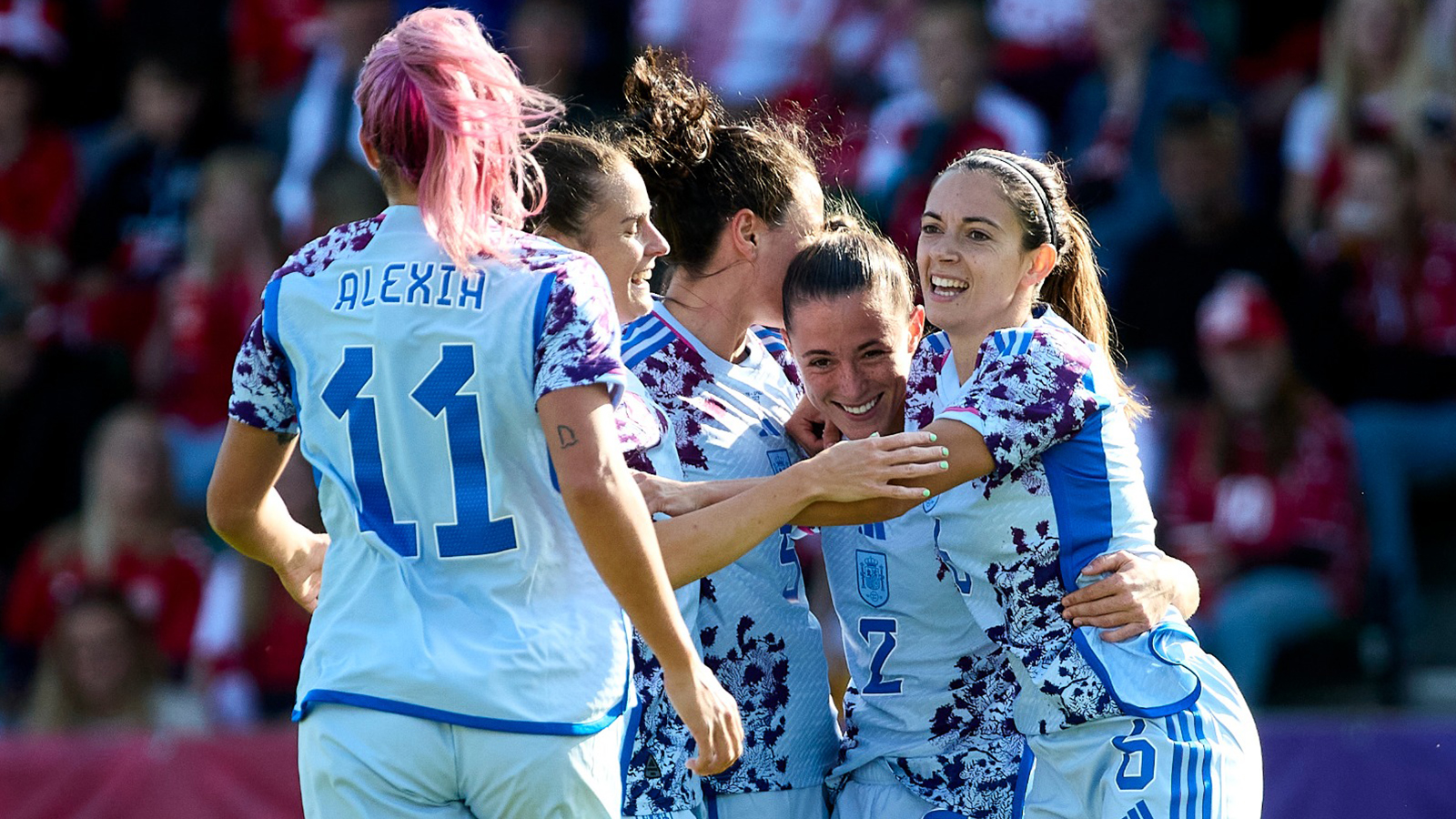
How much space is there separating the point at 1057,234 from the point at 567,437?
49.1 inches

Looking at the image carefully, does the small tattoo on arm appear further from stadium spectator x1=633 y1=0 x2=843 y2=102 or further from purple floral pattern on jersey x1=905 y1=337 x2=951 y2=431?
stadium spectator x1=633 y1=0 x2=843 y2=102

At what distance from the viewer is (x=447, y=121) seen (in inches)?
104

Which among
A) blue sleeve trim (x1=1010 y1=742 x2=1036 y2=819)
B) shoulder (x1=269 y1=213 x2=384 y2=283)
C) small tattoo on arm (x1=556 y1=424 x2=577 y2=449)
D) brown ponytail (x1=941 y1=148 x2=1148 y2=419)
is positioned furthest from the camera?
brown ponytail (x1=941 y1=148 x2=1148 y2=419)

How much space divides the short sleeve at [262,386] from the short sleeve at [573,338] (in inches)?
18.6

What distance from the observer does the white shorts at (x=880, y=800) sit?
3381 millimetres

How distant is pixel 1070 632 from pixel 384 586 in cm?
126

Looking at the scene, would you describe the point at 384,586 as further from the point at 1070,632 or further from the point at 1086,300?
the point at 1086,300

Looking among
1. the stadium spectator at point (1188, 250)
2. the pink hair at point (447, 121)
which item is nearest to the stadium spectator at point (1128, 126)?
the stadium spectator at point (1188, 250)

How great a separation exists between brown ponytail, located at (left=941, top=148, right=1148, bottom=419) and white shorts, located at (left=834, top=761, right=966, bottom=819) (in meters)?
0.89

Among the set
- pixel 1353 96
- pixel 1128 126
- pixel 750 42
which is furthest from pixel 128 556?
pixel 1353 96

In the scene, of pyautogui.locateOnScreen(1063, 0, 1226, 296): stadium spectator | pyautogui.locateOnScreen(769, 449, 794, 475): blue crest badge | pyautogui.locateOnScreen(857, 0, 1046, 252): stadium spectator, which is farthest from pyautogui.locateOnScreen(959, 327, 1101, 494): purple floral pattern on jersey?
pyautogui.locateOnScreen(1063, 0, 1226, 296): stadium spectator

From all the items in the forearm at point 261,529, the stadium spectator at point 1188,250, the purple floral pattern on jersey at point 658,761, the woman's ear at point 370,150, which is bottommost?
the purple floral pattern on jersey at point 658,761

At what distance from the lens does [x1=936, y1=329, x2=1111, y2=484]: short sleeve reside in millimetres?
2996

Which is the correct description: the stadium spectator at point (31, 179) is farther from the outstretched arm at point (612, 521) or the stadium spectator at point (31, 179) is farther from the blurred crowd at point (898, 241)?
the outstretched arm at point (612, 521)
